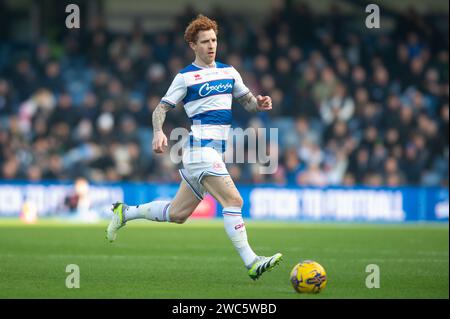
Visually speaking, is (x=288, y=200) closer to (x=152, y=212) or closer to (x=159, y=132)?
(x=152, y=212)

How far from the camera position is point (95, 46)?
25.7m

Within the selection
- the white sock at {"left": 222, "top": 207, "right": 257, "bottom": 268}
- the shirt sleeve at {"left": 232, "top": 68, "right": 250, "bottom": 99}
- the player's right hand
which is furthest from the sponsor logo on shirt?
the white sock at {"left": 222, "top": 207, "right": 257, "bottom": 268}

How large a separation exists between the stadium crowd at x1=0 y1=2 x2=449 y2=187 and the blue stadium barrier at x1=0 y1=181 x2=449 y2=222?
0.59 m

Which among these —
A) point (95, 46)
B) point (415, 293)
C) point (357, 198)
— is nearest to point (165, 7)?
point (95, 46)

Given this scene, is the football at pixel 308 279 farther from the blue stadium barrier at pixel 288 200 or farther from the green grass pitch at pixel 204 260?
the blue stadium barrier at pixel 288 200

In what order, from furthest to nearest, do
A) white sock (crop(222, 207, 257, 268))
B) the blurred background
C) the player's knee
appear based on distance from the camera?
the blurred background → the player's knee → white sock (crop(222, 207, 257, 268))

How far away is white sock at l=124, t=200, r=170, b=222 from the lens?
979cm

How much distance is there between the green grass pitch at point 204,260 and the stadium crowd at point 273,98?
3536 mm

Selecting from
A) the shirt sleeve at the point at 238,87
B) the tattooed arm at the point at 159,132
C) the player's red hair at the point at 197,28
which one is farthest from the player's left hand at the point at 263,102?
the tattooed arm at the point at 159,132

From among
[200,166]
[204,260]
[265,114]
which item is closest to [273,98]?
[265,114]

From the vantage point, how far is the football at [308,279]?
8.34m

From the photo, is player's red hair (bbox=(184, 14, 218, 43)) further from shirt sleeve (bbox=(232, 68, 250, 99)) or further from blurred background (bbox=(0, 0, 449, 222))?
blurred background (bbox=(0, 0, 449, 222))

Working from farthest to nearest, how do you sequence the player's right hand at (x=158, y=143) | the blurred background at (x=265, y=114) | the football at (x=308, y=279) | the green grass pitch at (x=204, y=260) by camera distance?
the blurred background at (x=265, y=114), the player's right hand at (x=158, y=143), the green grass pitch at (x=204, y=260), the football at (x=308, y=279)

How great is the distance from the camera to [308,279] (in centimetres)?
834
